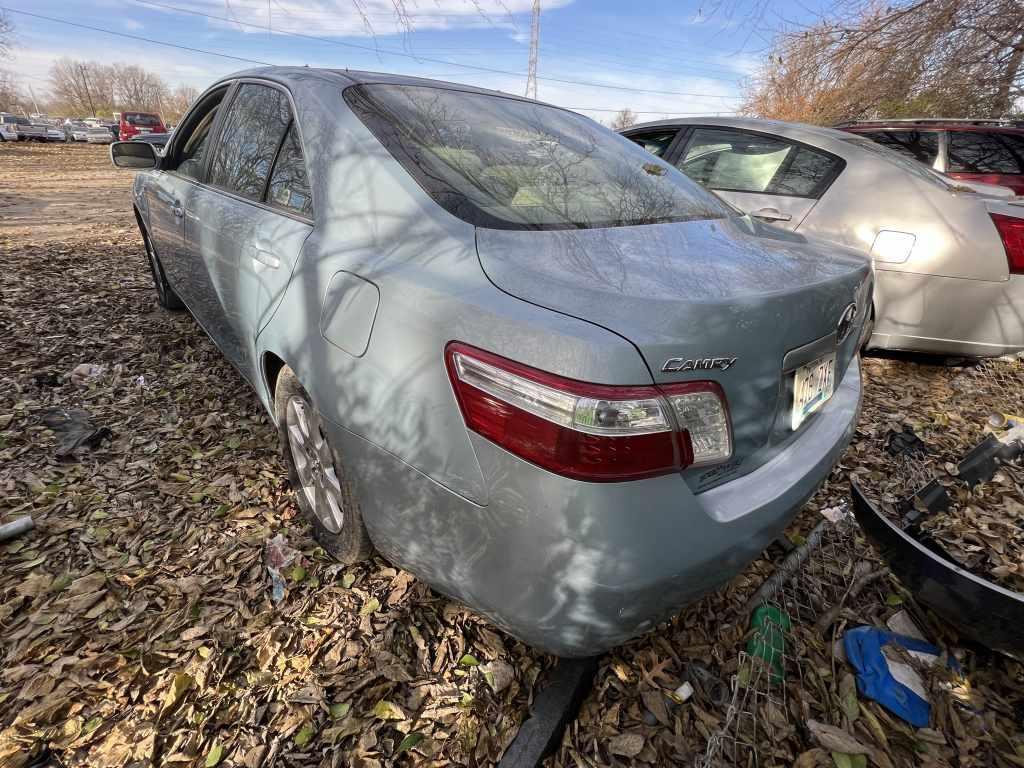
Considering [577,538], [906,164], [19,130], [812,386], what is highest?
[906,164]

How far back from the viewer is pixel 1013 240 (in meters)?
3.18

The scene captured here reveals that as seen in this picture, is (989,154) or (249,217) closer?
(249,217)

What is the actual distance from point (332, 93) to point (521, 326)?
133cm

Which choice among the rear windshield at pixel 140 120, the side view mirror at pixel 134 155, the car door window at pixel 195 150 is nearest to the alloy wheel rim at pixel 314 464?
the car door window at pixel 195 150

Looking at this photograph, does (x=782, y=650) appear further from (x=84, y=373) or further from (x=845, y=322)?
(x=84, y=373)

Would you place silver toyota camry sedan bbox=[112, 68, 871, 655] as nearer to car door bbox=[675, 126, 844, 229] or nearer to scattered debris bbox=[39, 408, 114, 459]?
scattered debris bbox=[39, 408, 114, 459]

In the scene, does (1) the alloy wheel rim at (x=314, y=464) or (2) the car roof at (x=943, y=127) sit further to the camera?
(2) the car roof at (x=943, y=127)

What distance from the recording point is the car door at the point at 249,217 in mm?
1877

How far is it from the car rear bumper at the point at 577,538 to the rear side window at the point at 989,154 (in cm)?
628

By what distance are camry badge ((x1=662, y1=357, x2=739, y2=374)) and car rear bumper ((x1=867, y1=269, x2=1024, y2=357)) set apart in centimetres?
302

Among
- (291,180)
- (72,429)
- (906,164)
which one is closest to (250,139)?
(291,180)

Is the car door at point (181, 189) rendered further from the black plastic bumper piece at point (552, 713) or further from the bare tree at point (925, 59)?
the bare tree at point (925, 59)

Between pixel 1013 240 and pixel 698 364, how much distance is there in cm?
338

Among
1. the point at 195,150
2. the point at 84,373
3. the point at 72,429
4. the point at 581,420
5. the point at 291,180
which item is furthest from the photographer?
the point at 84,373
